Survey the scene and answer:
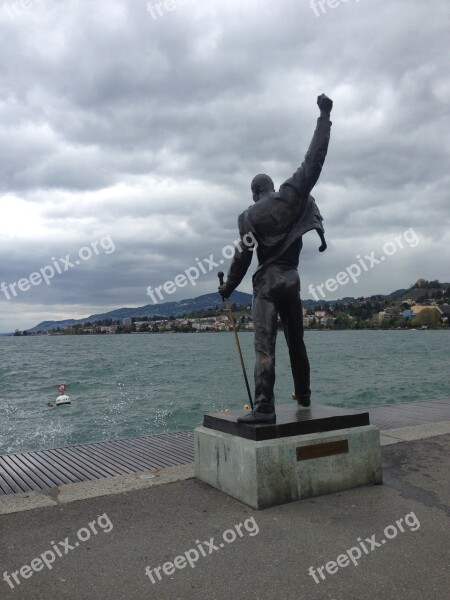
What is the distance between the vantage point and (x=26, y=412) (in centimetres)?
2367

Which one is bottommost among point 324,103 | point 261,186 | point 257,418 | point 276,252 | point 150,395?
point 150,395

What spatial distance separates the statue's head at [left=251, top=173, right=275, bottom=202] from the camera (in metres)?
6.00

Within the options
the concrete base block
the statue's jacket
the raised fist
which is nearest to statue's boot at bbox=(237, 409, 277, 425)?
the concrete base block

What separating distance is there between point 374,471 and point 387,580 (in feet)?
6.70

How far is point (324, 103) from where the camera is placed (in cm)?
545

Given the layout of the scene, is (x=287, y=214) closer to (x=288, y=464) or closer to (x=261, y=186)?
(x=261, y=186)

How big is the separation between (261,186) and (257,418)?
245cm

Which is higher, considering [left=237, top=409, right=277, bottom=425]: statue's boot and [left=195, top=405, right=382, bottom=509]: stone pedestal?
[left=237, top=409, right=277, bottom=425]: statue's boot

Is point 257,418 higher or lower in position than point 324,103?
lower

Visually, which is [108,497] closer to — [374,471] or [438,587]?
[374,471]

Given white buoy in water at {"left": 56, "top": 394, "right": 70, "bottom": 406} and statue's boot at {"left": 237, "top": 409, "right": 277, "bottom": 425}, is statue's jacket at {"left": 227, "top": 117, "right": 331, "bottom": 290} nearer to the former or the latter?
statue's boot at {"left": 237, "top": 409, "right": 277, "bottom": 425}

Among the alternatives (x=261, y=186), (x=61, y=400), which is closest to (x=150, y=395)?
(x=61, y=400)

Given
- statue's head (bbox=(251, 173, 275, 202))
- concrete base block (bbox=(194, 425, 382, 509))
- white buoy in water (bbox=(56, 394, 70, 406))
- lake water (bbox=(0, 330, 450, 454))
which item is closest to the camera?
concrete base block (bbox=(194, 425, 382, 509))

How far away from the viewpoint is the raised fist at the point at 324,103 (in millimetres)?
5457
